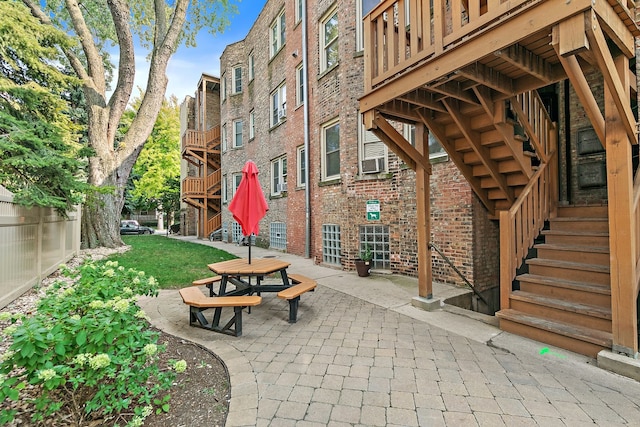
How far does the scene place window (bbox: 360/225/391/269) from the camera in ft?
24.0

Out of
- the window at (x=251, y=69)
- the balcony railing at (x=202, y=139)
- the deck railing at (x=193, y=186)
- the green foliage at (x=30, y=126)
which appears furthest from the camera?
the balcony railing at (x=202, y=139)

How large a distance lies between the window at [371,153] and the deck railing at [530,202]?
3.11 metres

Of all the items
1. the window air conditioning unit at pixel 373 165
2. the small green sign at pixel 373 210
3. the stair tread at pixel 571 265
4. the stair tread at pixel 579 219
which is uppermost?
the window air conditioning unit at pixel 373 165

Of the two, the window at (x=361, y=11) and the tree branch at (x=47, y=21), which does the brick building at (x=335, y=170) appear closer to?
the window at (x=361, y=11)

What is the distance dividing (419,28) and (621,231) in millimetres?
2963

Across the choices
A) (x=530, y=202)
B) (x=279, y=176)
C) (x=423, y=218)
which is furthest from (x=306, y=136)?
(x=530, y=202)

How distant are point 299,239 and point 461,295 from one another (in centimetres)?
623

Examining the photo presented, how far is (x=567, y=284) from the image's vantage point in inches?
142

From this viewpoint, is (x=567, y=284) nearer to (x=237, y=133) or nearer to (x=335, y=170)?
(x=335, y=170)

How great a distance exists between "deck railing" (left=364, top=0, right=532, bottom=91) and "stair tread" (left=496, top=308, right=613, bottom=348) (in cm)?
315

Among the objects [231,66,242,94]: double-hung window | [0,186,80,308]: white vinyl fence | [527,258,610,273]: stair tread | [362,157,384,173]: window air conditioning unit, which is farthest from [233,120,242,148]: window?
[527,258,610,273]: stair tread

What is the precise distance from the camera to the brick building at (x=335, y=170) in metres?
6.04

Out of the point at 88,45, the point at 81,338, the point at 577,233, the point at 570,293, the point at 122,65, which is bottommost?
the point at 570,293

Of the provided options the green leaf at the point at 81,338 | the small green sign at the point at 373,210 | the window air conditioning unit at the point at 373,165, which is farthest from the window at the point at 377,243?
A: the green leaf at the point at 81,338
